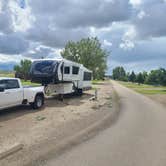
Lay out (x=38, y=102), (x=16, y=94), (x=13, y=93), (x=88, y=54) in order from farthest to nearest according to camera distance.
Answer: (x=88, y=54) < (x=38, y=102) < (x=16, y=94) < (x=13, y=93)

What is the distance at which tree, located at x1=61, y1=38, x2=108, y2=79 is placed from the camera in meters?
59.3

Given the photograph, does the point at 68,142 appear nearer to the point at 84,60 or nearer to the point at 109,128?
the point at 109,128

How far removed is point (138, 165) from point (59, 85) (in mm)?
15343

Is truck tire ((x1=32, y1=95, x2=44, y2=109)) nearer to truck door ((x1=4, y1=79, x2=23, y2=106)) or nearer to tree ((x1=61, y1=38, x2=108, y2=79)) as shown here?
truck door ((x1=4, y1=79, x2=23, y2=106))

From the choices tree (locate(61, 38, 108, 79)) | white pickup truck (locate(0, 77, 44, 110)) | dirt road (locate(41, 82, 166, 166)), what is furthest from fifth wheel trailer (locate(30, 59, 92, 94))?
tree (locate(61, 38, 108, 79))

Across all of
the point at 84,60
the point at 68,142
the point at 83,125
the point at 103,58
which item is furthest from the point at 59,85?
the point at 103,58

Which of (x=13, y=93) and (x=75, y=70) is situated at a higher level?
(x=75, y=70)

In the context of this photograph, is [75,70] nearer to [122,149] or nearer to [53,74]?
[53,74]

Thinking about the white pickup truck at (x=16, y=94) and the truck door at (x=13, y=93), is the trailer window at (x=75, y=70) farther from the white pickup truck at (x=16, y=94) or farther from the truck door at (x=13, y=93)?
the truck door at (x=13, y=93)

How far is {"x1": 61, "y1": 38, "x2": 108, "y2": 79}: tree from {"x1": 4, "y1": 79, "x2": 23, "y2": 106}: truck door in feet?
149

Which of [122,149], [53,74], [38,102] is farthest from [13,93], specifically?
[122,149]

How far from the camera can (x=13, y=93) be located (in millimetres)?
13031

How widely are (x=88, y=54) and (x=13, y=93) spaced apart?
47023 mm

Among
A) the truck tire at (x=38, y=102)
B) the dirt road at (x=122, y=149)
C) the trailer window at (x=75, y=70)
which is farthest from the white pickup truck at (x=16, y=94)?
the trailer window at (x=75, y=70)
